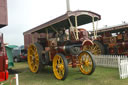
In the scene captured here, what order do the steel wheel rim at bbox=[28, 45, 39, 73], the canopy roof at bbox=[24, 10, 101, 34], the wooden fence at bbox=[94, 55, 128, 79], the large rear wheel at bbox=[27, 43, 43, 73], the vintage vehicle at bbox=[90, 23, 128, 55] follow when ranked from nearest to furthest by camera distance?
the canopy roof at bbox=[24, 10, 101, 34] < the wooden fence at bbox=[94, 55, 128, 79] < the large rear wheel at bbox=[27, 43, 43, 73] < the steel wheel rim at bbox=[28, 45, 39, 73] < the vintage vehicle at bbox=[90, 23, 128, 55]

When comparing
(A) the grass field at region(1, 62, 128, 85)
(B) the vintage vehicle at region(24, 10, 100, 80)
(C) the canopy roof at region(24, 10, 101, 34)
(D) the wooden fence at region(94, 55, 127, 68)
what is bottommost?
(A) the grass field at region(1, 62, 128, 85)

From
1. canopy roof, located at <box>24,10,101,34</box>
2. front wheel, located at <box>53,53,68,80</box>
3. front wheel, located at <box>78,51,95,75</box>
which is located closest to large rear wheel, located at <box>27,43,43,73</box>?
canopy roof, located at <box>24,10,101,34</box>

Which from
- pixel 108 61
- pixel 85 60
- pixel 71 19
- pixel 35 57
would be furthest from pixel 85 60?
pixel 108 61

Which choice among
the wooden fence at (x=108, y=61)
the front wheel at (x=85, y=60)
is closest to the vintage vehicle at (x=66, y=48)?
the front wheel at (x=85, y=60)

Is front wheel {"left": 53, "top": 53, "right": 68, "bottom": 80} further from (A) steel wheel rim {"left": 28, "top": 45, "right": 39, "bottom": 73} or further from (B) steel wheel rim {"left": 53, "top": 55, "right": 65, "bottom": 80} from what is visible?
(A) steel wheel rim {"left": 28, "top": 45, "right": 39, "bottom": 73}

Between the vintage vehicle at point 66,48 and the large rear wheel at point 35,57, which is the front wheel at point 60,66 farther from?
the large rear wheel at point 35,57

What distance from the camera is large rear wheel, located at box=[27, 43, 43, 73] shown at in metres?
6.94

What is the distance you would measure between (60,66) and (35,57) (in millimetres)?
2312

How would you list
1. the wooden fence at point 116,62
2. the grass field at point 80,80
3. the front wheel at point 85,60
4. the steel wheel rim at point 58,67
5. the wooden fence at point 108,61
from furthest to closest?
1. the wooden fence at point 108,61
2. the front wheel at point 85,60
3. the wooden fence at point 116,62
4. the steel wheel rim at point 58,67
5. the grass field at point 80,80

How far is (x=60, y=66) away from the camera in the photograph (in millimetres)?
5418

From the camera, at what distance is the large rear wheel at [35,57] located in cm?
694

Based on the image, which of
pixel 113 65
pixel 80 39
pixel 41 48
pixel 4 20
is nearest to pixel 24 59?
pixel 4 20

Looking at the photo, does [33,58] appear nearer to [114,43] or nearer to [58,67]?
[58,67]

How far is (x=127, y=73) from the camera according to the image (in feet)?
19.1
